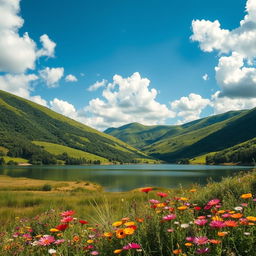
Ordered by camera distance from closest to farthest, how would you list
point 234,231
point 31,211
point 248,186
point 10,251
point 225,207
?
point 234,231 → point 10,251 → point 225,207 → point 248,186 → point 31,211

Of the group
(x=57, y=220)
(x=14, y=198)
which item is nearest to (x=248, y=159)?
(x=14, y=198)

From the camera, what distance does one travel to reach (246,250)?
3.18 m

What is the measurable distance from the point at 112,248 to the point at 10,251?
6.69ft

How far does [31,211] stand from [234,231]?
51.7 feet

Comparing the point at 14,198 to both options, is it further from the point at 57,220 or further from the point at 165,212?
the point at 165,212

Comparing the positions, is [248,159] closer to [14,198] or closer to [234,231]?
[14,198]

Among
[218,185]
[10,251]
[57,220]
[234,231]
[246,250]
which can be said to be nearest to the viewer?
[246,250]

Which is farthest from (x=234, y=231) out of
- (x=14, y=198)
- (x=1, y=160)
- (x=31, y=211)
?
(x=1, y=160)

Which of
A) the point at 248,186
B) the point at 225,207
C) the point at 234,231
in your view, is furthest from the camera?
the point at 248,186

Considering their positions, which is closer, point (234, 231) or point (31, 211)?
point (234, 231)

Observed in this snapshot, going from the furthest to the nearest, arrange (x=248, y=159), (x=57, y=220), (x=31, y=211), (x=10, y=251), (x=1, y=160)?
(x=1, y=160) → (x=248, y=159) → (x=31, y=211) → (x=57, y=220) → (x=10, y=251)

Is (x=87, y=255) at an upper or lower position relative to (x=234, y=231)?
lower

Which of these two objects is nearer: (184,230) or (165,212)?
(184,230)

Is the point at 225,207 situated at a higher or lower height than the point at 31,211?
higher
